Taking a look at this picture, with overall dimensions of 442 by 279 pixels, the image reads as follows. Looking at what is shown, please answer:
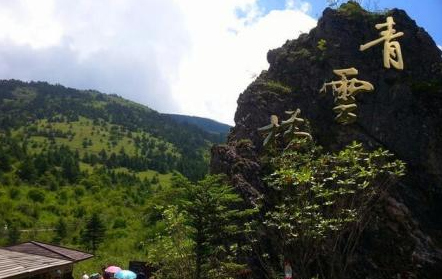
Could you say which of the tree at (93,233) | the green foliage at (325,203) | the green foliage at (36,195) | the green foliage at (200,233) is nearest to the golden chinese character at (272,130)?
the green foliage at (325,203)

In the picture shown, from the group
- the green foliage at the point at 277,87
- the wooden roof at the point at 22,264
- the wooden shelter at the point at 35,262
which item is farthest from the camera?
the green foliage at the point at 277,87

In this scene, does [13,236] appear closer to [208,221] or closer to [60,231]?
[60,231]

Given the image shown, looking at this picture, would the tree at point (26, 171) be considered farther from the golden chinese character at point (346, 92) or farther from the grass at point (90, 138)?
the golden chinese character at point (346, 92)

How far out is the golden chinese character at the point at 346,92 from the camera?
1622cm

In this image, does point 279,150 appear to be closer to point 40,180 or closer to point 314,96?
point 314,96

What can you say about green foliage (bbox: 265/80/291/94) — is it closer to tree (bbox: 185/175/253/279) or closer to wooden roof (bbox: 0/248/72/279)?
tree (bbox: 185/175/253/279)

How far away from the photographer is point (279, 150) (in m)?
16.7

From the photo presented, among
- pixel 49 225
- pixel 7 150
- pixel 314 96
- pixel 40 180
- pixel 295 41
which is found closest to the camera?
pixel 314 96

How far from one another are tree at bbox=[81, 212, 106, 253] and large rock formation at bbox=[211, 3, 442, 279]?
1475 inches

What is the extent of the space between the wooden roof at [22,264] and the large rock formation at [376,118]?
6398 mm

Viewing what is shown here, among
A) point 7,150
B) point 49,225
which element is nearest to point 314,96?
point 49,225

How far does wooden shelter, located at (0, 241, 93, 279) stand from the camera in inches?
412

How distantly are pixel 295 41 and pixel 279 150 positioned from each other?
18.4ft

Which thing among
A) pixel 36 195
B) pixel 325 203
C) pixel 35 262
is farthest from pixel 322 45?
pixel 36 195
